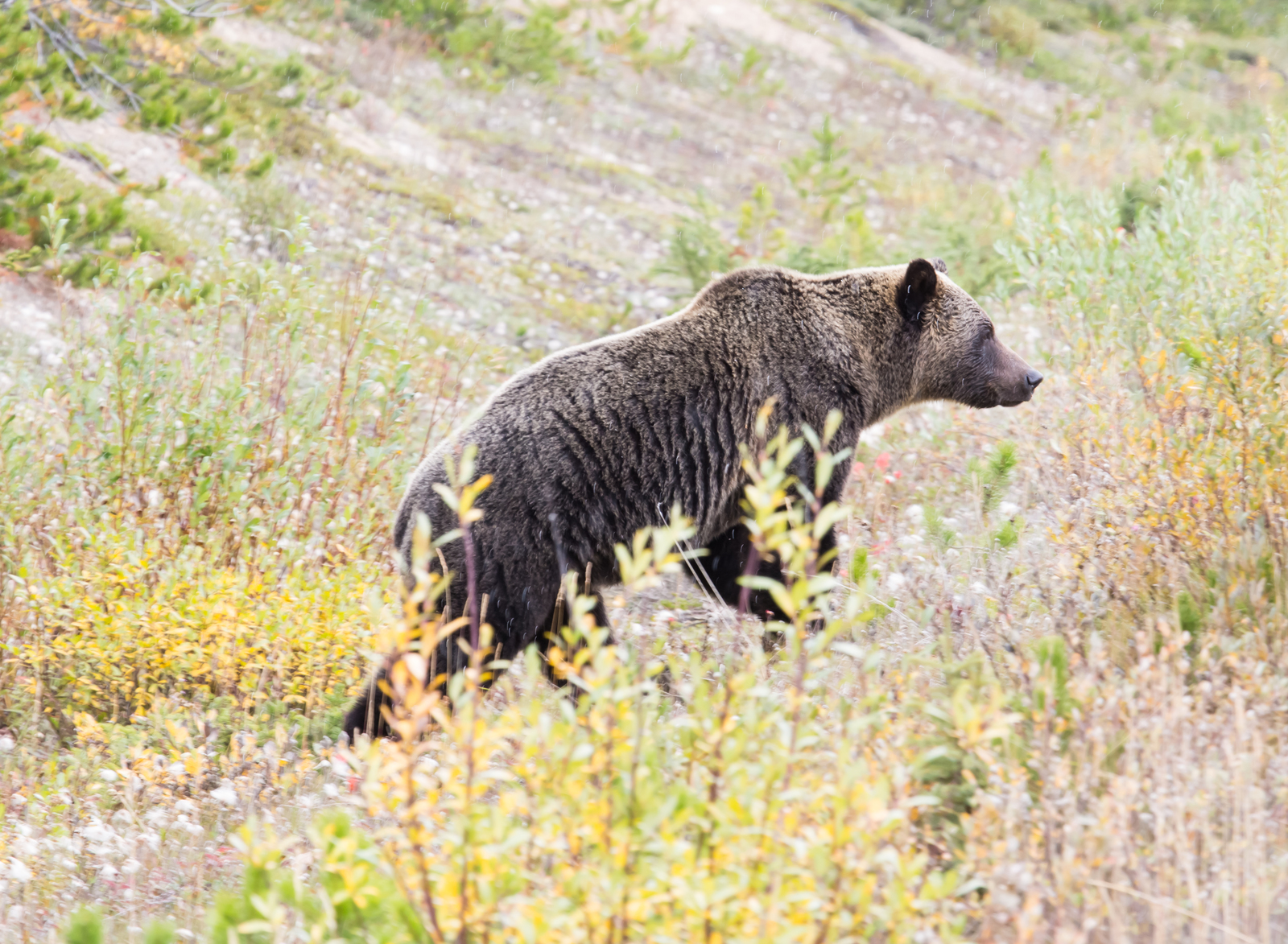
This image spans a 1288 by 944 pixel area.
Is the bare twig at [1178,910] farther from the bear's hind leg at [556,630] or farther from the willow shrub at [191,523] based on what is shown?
the willow shrub at [191,523]

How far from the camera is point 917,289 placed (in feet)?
A: 17.9

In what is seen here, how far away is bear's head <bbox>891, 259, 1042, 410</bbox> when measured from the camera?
5.52 m

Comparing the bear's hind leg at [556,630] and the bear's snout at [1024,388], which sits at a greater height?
the bear's snout at [1024,388]

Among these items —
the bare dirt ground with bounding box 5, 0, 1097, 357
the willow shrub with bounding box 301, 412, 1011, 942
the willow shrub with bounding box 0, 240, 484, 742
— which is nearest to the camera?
the willow shrub with bounding box 301, 412, 1011, 942

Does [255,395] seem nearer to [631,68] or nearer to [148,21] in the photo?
[148,21]

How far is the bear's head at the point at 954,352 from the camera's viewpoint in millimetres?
5516

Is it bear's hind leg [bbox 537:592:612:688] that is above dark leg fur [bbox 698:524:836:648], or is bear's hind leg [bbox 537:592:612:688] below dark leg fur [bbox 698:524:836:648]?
below

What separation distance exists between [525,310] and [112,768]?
6.93m

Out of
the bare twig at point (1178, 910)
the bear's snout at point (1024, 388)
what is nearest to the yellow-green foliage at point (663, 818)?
the bare twig at point (1178, 910)

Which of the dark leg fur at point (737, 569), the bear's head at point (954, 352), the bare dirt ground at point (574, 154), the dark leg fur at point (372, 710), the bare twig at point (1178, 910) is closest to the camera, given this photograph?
the bare twig at point (1178, 910)

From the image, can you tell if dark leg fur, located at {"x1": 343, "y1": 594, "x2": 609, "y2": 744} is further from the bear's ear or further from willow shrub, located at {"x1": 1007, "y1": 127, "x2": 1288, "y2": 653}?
the bear's ear

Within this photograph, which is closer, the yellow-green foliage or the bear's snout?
the yellow-green foliage

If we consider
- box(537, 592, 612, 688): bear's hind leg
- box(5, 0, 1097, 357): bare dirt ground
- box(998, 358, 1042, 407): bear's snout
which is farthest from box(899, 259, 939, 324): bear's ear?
box(5, 0, 1097, 357): bare dirt ground

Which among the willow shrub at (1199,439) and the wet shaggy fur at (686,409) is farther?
the wet shaggy fur at (686,409)
